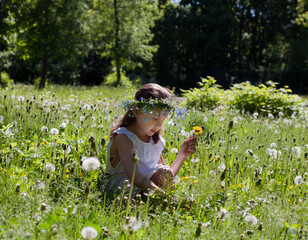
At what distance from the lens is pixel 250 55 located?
36.8 meters

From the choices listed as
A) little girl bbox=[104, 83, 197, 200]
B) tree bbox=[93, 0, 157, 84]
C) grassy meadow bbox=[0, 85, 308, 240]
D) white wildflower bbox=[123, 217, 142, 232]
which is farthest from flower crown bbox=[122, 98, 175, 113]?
tree bbox=[93, 0, 157, 84]

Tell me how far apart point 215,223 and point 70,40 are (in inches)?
578

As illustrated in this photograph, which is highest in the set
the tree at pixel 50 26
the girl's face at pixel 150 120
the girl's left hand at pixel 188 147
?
the tree at pixel 50 26

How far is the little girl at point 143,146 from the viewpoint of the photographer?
3014 mm

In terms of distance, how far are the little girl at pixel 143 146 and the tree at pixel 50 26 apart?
1329 cm

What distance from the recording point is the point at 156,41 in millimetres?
35562

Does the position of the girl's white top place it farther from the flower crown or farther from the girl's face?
the flower crown

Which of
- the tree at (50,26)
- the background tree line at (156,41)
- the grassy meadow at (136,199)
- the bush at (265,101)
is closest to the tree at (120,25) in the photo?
the background tree line at (156,41)

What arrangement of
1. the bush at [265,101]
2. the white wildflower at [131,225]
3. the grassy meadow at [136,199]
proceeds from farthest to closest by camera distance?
the bush at [265,101] → the grassy meadow at [136,199] → the white wildflower at [131,225]

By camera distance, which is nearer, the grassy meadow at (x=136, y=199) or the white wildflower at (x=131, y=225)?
the white wildflower at (x=131, y=225)

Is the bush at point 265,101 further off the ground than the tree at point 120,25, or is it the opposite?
the tree at point 120,25

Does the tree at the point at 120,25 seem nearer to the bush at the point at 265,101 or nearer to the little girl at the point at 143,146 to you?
the bush at the point at 265,101

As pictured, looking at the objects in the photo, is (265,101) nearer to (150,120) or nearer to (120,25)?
(150,120)

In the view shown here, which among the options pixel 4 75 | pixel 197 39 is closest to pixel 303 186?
pixel 4 75
